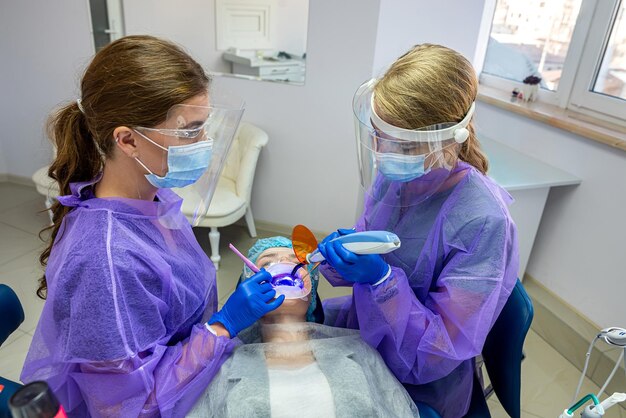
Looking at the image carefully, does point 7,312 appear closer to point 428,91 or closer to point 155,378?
point 155,378

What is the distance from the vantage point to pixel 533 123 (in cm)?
240

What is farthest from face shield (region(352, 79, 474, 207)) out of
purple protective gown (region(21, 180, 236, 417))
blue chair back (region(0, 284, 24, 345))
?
blue chair back (region(0, 284, 24, 345))

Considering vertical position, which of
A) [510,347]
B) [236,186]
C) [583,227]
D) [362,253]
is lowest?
[236,186]

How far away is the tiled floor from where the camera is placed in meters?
1.92

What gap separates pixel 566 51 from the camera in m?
2.42

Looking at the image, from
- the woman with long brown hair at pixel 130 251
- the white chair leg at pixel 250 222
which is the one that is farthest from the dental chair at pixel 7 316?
the white chair leg at pixel 250 222

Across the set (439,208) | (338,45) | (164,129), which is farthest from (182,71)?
(338,45)

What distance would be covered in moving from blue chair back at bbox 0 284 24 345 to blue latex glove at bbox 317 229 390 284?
89 centimetres

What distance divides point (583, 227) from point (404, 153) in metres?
1.55

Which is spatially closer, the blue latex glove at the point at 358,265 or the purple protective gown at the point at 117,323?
the purple protective gown at the point at 117,323

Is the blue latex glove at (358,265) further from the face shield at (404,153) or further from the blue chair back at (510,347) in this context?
the blue chair back at (510,347)

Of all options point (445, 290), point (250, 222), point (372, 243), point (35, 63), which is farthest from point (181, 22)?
point (445, 290)

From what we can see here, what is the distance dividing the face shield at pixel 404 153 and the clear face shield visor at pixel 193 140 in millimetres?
326

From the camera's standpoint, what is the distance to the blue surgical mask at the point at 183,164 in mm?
1007
